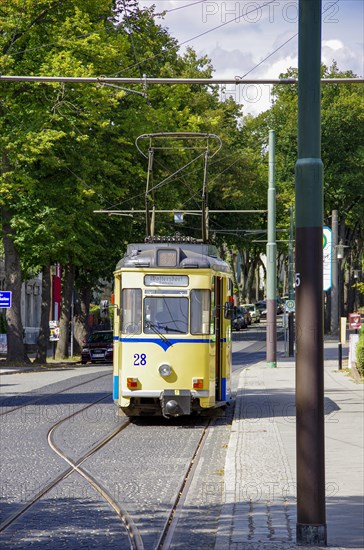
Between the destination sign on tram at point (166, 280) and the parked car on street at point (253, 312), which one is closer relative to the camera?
the destination sign on tram at point (166, 280)

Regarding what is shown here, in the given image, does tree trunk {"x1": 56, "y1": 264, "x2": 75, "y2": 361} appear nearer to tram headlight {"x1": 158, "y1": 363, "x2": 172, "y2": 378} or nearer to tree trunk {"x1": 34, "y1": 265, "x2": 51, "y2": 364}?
tree trunk {"x1": 34, "y1": 265, "x2": 51, "y2": 364}

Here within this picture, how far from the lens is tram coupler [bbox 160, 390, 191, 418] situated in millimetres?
20141

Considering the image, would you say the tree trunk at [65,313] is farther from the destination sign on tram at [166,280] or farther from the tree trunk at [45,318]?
the destination sign on tram at [166,280]

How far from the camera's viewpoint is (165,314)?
20.7 m

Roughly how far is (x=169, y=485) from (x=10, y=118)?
30941 mm

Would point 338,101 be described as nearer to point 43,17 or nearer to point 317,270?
point 43,17

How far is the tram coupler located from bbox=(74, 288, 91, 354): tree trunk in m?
35.7

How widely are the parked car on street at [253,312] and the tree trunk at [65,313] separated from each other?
44877 mm

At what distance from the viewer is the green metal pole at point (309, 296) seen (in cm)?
884

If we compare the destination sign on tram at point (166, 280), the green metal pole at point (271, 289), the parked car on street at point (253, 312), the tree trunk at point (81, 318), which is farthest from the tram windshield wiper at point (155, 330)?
the parked car on street at point (253, 312)

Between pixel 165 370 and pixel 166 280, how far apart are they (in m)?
1.53

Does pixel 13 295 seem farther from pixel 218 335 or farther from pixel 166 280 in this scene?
pixel 166 280

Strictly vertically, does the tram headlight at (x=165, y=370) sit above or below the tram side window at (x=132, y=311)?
below

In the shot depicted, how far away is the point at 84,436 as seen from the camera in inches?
741
